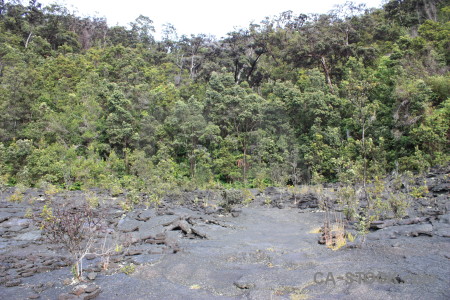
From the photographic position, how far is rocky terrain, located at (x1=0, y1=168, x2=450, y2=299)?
581 cm

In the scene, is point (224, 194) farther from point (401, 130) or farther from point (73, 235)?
point (401, 130)

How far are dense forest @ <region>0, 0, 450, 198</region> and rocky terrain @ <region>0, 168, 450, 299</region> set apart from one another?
733 centimetres

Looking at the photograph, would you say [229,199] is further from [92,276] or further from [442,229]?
[92,276]

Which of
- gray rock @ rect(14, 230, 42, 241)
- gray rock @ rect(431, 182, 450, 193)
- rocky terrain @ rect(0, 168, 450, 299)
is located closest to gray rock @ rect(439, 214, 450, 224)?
rocky terrain @ rect(0, 168, 450, 299)

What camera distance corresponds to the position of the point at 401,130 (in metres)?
24.3

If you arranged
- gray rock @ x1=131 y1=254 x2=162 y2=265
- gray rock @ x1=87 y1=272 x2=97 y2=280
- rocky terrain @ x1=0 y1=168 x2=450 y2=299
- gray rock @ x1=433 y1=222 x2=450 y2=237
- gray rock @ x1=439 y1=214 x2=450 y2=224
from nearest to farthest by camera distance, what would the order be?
rocky terrain @ x1=0 y1=168 x2=450 y2=299 < gray rock @ x1=87 y1=272 x2=97 y2=280 < gray rock @ x1=131 y1=254 x2=162 y2=265 < gray rock @ x1=433 y1=222 x2=450 y2=237 < gray rock @ x1=439 y1=214 x2=450 y2=224

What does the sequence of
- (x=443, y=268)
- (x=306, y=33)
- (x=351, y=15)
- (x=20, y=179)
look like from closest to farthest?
(x=443, y=268) → (x=20, y=179) → (x=306, y=33) → (x=351, y=15)

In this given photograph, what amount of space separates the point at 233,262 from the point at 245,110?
70.9 feet

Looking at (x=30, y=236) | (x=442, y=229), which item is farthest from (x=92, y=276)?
(x=442, y=229)

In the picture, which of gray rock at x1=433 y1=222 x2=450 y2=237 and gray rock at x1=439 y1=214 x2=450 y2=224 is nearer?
gray rock at x1=433 y1=222 x2=450 y2=237

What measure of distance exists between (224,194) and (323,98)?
15.8 m

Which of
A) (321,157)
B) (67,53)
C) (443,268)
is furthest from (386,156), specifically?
(67,53)

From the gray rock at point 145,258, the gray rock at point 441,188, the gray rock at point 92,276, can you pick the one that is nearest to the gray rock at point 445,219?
the gray rock at point 441,188

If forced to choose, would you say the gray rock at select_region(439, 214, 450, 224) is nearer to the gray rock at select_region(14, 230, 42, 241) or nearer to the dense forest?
the dense forest
